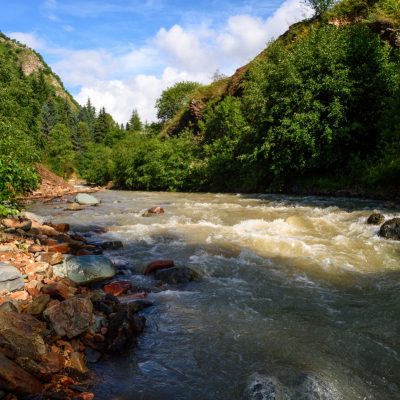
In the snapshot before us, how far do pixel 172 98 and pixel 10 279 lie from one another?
72.2 metres

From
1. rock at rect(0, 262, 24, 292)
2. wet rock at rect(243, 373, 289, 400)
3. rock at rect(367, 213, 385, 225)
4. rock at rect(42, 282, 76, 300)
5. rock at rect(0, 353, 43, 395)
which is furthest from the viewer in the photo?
rock at rect(367, 213, 385, 225)

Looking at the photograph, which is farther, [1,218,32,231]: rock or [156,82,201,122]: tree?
[156,82,201,122]: tree

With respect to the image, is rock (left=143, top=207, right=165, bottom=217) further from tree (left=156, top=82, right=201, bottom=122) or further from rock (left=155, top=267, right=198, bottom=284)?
tree (left=156, top=82, right=201, bottom=122)

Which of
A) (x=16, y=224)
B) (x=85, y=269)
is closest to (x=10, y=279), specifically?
(x=85, y=269)

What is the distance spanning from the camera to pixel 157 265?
320 inches

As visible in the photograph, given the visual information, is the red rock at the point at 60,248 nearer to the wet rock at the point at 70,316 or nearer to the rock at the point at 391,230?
the wet rock at the point at 70,316

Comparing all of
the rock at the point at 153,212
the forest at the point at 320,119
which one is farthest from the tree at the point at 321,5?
the rock at the point at 153,212

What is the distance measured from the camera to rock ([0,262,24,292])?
5758 mm

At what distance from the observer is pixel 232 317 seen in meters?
5.85

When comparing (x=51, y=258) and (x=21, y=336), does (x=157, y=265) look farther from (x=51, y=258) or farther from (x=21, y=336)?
(x=21, y=336)

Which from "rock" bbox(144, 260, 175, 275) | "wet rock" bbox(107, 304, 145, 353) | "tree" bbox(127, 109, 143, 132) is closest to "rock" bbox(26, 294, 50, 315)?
"wet rock" bbox(107, 304, 145, 353)

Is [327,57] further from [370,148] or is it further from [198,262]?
[198,262]

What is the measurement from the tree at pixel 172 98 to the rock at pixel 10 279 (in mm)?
70443

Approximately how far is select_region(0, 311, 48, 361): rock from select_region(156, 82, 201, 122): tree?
236 ft
